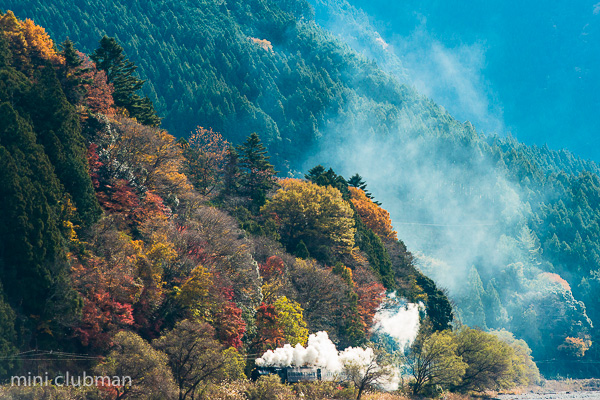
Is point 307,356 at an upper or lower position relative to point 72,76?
lower

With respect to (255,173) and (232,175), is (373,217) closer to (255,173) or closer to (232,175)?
(255,173)

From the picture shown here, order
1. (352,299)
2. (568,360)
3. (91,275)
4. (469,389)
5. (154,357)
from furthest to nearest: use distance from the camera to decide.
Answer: (568,360)
(469,389)
(352,299)
(91,275)
(154,357)

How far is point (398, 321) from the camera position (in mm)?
99812

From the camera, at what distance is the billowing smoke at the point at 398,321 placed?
9531cm

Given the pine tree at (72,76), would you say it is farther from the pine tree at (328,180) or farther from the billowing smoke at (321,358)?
the pine tree at (328,180)

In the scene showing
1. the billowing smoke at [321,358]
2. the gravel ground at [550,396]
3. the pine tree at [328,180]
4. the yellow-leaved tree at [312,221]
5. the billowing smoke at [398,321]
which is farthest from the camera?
the pine tree at [328,180]

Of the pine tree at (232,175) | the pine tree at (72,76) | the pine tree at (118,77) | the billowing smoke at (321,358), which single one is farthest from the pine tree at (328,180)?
the pine tree at (72,76)

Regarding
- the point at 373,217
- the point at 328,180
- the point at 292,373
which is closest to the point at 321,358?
the point at 292,373

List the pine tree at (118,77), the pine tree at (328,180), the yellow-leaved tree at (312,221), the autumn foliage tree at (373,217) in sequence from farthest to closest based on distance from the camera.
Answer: the autumn foliage tree at (373,217), the pine tree at (328,180), the yellow-leaved tree at (312,221), the pine tree at (118,77)

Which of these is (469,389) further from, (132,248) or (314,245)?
(132,248)

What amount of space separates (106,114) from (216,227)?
16.2 m

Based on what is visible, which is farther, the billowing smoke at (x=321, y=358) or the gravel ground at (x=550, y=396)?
the gravel ground at (x=550, y=396)

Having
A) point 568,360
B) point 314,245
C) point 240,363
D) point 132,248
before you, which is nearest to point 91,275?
point 132,248

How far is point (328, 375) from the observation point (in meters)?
60.3
